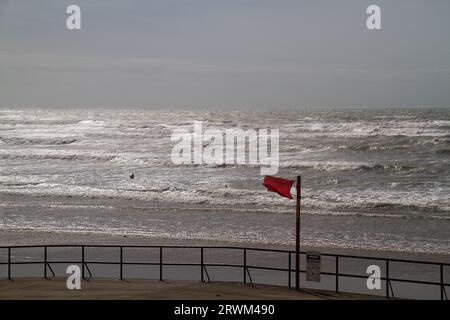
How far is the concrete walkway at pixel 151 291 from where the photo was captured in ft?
45.3

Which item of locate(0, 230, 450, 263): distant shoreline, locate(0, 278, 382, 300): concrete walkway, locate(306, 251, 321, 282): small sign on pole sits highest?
locate(306, 251, 321, 282): small sign on pole

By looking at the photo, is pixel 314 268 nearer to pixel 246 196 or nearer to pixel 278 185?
pixel 278 185

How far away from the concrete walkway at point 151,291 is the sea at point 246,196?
35.7ft

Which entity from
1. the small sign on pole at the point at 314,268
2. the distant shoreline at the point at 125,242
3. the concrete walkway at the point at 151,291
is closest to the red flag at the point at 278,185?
the small sign on pole at the point at 314,268

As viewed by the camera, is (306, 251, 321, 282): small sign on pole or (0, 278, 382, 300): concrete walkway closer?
(0, 278, 382, 300): concrete walkway

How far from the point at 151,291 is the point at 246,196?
2560 centimetres

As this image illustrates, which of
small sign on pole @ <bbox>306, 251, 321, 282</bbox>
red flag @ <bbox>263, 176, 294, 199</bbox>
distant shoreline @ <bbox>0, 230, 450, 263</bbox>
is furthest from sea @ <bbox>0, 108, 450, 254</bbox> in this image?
small sign on pole @ <bbox>306, 251, 321, 282</bbox>

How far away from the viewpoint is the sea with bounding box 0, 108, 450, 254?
28364 mm

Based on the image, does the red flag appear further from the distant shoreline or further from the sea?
the sea

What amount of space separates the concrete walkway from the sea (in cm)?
1087

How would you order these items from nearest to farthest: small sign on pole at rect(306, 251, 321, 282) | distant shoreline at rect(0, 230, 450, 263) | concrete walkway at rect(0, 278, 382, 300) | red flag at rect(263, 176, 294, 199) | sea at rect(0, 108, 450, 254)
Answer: concrete walkway at rect(0, 278, 382, 300)
small sign on pole at rect(306, 251, 321, 282)
red flag at rect(263, 176, 294, 199)
distant shoreline at rect(0, 230, 450, 263)
sea at rect(0, 108, 450, 254)

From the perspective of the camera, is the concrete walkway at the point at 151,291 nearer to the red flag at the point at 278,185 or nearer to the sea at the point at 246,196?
the red flag at the point at 278,185

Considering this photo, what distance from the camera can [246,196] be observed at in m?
39.8

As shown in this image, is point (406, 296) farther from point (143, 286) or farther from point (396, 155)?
point (396, 155)
